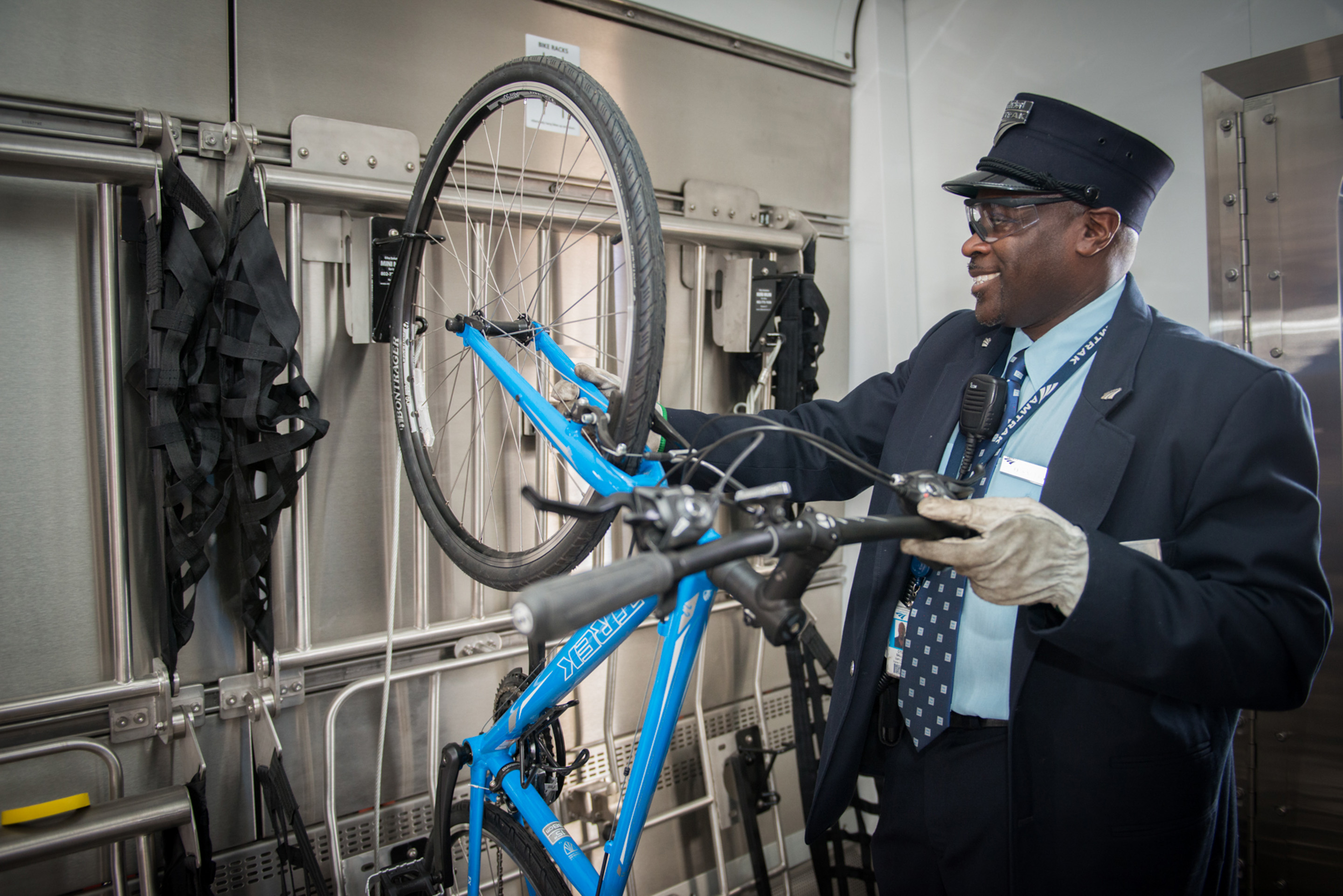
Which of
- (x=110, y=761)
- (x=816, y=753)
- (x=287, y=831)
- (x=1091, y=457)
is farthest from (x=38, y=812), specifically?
(x=816, y=753)

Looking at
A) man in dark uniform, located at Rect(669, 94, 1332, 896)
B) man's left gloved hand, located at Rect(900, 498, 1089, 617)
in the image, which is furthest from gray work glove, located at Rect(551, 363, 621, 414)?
man's left gloved hand, located at Rect(900, 498, 1089, 617)

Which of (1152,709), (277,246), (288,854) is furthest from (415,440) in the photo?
(1152,709)

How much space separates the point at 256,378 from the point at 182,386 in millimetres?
151

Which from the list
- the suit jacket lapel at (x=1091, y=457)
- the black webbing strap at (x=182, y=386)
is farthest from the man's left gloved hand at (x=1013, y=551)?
the black webbing strap at (x=182, y=386)

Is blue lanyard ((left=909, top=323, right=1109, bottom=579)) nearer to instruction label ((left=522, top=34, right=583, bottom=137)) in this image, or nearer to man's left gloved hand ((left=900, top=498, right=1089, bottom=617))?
man's left gloved hand ((left=900, top=498, right=1089, bottom=617))

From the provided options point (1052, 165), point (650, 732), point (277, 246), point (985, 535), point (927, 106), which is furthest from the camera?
point (927, 106)

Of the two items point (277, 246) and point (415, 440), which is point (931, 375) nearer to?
point (415, 440)

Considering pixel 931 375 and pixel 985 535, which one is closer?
pixel 985 535

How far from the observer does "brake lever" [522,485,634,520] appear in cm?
85

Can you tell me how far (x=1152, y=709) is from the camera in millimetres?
1363

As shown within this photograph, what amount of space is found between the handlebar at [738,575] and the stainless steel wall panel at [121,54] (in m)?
1.65

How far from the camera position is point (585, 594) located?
0.72 metres

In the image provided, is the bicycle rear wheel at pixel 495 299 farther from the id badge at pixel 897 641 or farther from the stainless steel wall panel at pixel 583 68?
the id badge at pixel 897 641

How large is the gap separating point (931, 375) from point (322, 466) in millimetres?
1531
